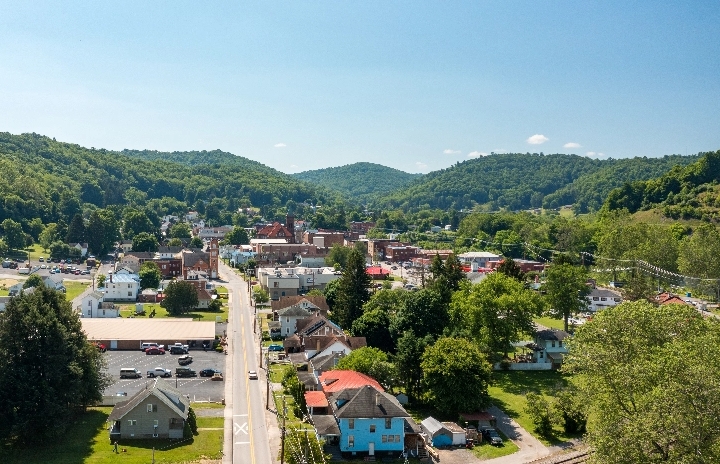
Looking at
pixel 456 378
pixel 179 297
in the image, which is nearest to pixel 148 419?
pixel 456 378

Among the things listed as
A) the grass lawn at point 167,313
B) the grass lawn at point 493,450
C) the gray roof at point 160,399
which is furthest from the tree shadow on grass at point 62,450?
the grass lawn at point 167,313

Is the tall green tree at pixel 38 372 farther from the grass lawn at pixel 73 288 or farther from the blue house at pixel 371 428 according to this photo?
the grass lawn at pixel 73 288

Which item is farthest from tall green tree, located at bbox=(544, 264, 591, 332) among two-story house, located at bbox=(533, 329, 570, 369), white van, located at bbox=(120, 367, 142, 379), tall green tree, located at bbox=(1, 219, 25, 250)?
tall green tree, located at bbox=(1, 219, 25, 250)

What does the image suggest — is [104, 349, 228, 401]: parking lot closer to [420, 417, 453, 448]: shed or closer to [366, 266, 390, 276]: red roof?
[420, 417, 453, 448]: shed

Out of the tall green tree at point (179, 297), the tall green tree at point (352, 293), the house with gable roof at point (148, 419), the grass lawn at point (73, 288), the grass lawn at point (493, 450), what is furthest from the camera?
the grass lawn at point (73, 288)

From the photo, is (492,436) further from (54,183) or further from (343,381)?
(54,183)

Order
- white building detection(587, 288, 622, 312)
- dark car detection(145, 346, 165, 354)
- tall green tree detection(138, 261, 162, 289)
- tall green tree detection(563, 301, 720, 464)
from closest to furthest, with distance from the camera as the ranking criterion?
tall green tree detection(563, 301, 720, 464)
dark car detection(145, 346, 165, 354)
white building detection(587, 288, 622, 312)
tall green tree detection(138, 261, 162, 289)

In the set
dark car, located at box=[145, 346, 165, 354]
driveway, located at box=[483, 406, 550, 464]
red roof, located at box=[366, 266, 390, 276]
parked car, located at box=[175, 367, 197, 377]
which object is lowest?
driveway, located at box=[483, 406, 550, 464]
